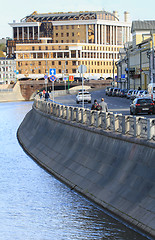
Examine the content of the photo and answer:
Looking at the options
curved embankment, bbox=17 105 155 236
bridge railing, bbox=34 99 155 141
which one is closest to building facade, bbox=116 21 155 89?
bridge railing, bbox=34 99 155 141

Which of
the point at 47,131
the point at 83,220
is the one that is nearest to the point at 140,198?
the point at 83,220

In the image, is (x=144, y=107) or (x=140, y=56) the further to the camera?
(x=140, y=56)

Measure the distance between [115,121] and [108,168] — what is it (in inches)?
98.8

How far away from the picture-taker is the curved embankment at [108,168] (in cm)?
1845

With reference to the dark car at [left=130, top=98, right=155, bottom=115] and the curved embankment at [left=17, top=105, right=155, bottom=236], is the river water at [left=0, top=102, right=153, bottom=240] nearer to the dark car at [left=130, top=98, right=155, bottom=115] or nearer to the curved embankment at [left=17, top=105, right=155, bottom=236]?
the curved embankment at [left=17, top=105, right=155, bottom=236]

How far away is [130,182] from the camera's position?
1989cm

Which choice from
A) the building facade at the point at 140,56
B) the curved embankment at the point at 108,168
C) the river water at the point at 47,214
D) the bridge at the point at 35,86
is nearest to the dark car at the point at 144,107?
the curved embankment at the point at 108,168

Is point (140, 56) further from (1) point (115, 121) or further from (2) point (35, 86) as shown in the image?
(1) point (115, 121)

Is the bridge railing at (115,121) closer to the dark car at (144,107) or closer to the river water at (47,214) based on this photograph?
the river water at (47,214)

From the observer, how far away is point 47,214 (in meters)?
21.8

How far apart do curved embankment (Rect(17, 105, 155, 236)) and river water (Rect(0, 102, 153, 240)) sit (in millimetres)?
441

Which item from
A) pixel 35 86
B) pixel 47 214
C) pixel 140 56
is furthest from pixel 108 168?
pixel 35 86

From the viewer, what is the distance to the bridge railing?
20.5 metres

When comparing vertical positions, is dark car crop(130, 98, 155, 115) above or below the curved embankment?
above
